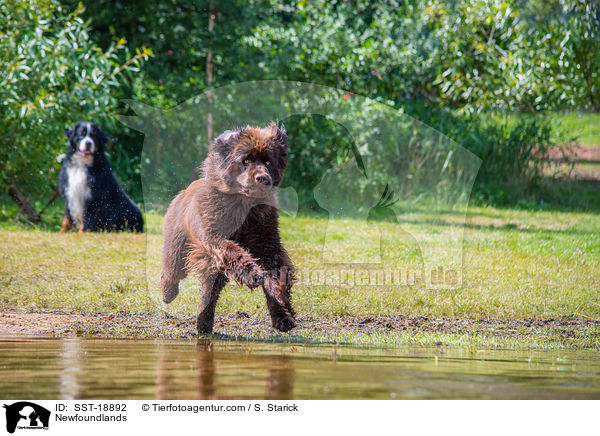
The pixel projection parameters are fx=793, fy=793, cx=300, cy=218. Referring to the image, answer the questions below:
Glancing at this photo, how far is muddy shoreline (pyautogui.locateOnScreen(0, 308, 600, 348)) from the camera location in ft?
21.0

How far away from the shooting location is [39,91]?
534 inches

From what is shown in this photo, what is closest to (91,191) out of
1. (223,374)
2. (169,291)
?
(169,291)

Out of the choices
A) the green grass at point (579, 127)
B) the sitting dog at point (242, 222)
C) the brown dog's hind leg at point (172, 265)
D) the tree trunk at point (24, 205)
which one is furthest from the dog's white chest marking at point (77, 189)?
the green grass at point (579, 127)

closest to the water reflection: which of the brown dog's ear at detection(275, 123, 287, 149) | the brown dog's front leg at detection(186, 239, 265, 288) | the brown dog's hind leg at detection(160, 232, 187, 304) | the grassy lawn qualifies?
the brown dog's front leg at detection(186, 239, 265, 288)

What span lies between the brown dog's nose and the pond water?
125cm

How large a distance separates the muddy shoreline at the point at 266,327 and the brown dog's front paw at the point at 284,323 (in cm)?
9

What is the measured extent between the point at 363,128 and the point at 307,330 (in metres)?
6.95

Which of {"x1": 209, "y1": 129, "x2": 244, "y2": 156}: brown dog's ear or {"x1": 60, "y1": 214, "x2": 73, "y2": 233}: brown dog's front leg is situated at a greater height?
{"x1": 209, "y1": 129, "x2": 244, "y2": 156}: brown dog's ear

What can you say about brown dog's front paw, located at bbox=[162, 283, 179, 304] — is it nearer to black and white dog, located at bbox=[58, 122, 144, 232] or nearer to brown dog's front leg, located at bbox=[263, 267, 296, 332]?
brown dog's front leg, located at bbox=[263, 267, 296, 332]

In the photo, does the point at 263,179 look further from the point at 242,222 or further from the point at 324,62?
the point at 324,62

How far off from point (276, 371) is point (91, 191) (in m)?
8.34

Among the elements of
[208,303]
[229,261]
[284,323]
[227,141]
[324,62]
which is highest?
[324,62]

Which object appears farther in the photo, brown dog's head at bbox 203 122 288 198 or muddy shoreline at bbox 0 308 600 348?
muddy shoreline at bbox 0 308 600 348
